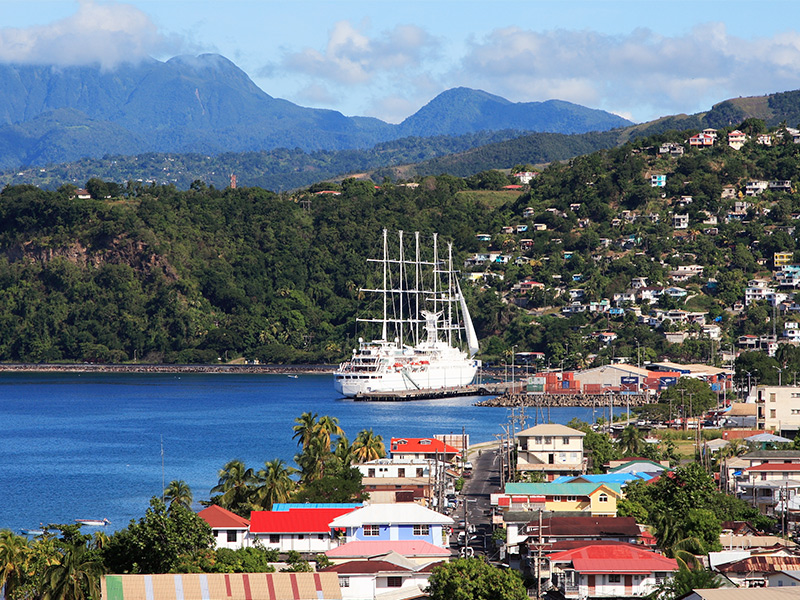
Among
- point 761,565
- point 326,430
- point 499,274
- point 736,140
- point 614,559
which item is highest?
point 736,140

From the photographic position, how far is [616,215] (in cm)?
19000

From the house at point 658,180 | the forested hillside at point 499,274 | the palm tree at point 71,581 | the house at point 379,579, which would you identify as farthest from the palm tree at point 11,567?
the house at point 658,180

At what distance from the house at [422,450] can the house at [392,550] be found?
22.0 m

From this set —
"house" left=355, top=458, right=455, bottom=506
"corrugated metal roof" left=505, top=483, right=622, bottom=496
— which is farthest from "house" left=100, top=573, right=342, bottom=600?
Answer: "house" left=355, top=458, right=455, bottom=506

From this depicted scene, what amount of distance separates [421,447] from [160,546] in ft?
98.8

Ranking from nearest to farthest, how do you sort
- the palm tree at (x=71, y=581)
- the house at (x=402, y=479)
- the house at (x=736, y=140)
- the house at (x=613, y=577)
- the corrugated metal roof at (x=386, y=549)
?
the palm tree at (x=71, y=581) < the house at (x=613, y=577) < the corrugated metal roof at (x=386, y=549) < the house at (x=402, y=479) < the house at (x=736, y=140)

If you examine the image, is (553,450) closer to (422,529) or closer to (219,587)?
(422,529)

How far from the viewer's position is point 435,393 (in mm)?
131375

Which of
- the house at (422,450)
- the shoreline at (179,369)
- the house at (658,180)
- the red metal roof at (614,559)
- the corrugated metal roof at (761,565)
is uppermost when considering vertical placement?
the house at (658,180)

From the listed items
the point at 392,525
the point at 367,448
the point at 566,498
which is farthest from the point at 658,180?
the point at 392,525

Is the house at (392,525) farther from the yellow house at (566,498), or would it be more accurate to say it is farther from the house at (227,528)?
the yellow house at (566,498)

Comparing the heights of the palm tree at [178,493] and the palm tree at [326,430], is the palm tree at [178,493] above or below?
below

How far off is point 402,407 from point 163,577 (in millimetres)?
90248

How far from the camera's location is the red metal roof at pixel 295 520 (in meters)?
39.3
